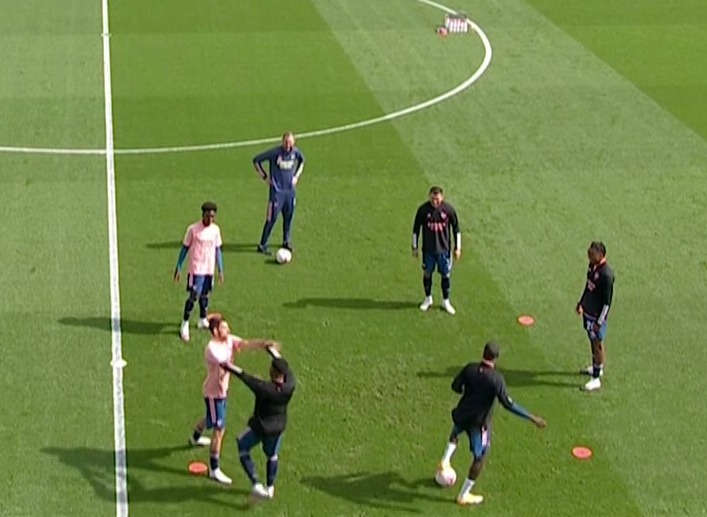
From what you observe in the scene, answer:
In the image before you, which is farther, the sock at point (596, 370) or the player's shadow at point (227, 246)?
the player's shadow at point (227, 246)

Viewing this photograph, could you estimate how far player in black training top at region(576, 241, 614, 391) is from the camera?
16.2m

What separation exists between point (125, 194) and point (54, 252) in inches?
103

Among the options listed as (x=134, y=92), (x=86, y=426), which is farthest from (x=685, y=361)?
(x=134, y=92)

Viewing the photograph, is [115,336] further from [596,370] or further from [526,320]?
[596,370]

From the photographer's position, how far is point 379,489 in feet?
49.1

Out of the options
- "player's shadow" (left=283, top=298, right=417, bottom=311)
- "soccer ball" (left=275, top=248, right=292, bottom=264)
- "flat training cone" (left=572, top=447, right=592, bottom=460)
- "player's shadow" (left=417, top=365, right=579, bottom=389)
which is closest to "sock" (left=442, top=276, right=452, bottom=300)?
"player's shadow" (left=283, top=298, right=417, bottom=311)

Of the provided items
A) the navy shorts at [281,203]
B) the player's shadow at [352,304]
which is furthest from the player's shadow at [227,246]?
the player's shadow at [352,304]

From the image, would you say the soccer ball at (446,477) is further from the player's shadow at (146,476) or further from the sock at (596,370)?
the sock at (596,370)

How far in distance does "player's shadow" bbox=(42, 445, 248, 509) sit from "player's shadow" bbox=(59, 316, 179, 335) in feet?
9.97

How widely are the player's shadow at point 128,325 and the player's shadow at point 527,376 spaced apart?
12.4 ft

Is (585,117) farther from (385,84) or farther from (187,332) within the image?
(187,332)

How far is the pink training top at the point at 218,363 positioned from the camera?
14438 millimetres

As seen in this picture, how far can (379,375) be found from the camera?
56.7 ft

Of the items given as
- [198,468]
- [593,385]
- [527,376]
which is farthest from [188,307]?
[593,385]
